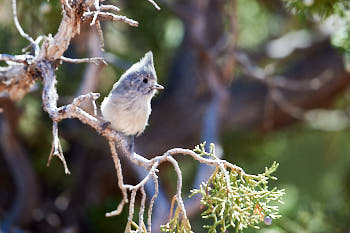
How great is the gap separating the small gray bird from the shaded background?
1.16 m

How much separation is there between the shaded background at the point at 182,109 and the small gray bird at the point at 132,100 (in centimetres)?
116

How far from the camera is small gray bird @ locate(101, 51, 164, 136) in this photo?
8.83 ft

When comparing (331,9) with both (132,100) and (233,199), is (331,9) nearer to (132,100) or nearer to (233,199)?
(132,100)

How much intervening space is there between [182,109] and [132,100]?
2.32 m

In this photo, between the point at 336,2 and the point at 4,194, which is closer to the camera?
the point at 336,2

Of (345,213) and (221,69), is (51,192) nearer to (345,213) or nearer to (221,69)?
(221,69)

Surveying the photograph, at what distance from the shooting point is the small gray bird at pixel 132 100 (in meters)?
2.69

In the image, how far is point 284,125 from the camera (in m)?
5.19

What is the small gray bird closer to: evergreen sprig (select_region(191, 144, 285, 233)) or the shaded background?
evergreen sprig (select_region(191, 144, 285, 233))

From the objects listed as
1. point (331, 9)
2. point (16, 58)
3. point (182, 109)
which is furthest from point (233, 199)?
point (182, 109)

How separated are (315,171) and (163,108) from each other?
148 inches

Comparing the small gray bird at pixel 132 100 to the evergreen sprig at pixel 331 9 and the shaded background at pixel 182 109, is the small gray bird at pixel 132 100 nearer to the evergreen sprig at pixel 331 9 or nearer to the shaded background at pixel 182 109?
the evergreen sprig at pixel 331 9

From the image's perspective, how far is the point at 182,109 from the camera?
5043 mm

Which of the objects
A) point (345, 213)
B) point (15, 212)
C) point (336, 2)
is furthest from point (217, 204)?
point (15, 212)
